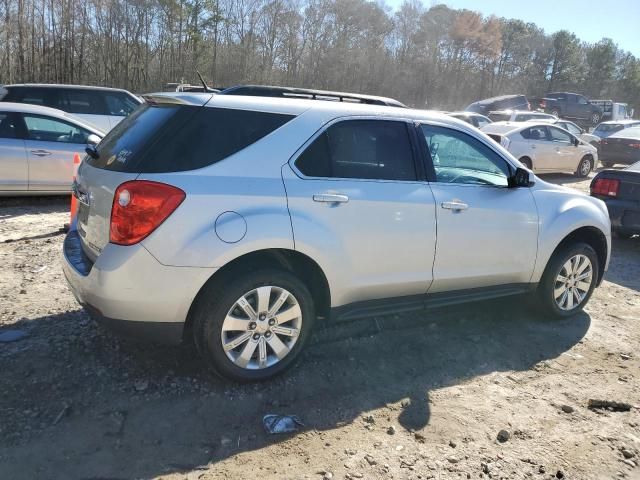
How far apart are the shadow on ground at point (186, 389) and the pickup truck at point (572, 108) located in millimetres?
32897

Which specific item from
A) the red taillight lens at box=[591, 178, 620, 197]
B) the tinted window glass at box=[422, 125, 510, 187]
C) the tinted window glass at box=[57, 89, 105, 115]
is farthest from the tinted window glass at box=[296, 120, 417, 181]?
the tinted window glass at box=[57, 89, 105, 115]

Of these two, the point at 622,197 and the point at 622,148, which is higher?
the point at 622,148

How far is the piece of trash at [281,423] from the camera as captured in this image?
308cm

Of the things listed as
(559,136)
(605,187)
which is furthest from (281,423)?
(559,136)

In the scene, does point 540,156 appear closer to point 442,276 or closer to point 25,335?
point 442,276

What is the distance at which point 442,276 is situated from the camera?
4.06 m

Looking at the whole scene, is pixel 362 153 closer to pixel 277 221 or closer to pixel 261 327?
pixel 277 221

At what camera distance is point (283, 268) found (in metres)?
3.44

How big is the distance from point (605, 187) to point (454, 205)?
506 centimetres

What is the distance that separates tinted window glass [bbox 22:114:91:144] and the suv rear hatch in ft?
17.3

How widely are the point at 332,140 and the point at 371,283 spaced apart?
0.99 meters

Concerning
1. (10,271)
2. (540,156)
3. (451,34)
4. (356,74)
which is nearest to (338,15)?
(356,74)

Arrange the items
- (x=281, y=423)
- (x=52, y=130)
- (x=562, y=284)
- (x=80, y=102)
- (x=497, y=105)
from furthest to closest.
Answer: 1. (x=497, y=105)
2. (x=80, y=102)
3. (x=52, y=130)
4. (x=562, y=284)
5. (x=281, y=423)

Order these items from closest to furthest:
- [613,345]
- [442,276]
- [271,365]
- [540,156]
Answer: [271,365] → [442,276] → [613,345] → [540,156]
